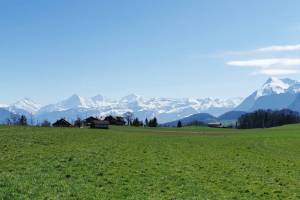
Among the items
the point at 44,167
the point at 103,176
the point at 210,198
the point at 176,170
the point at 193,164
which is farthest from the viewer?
the point at 193,164

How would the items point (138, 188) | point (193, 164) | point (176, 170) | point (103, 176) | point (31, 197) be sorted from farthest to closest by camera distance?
point (193, 164), point (176, 170), point (103, 176), point (138, 188), point (31, 197)

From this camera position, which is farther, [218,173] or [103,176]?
[218,173]

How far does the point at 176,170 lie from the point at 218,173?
9.55 ft

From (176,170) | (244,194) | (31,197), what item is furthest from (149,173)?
(31,197)

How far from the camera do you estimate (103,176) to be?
2619cm

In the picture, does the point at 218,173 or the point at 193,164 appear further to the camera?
the point at 193,164

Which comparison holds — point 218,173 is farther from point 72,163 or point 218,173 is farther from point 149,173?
point 72,163

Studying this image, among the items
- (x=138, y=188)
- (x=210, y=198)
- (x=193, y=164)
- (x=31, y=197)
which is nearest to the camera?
(x=31, y=197)

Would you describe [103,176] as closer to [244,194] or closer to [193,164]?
[244,194]

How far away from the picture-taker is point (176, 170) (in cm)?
3100

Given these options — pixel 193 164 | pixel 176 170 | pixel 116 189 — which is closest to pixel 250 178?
pixel 176 170

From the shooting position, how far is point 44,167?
28.4 metres

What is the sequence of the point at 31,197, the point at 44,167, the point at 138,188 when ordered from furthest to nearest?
the point at 44,167 < the point at 138,188 < the point at 31,197

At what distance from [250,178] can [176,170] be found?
5045 millimetres
